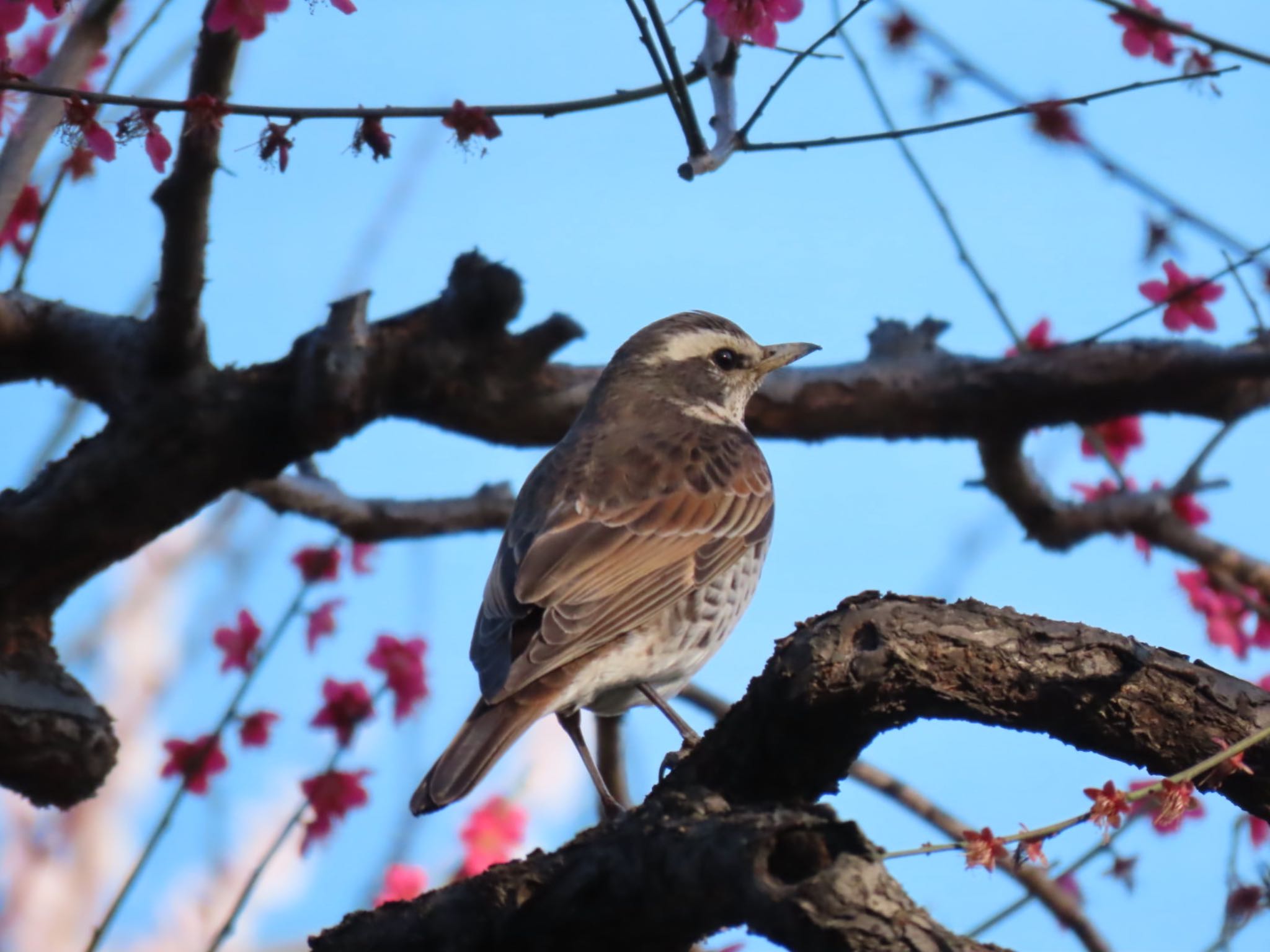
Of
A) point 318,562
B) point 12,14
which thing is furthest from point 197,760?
point 12,14

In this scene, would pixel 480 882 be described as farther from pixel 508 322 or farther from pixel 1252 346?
pixel 1252 346

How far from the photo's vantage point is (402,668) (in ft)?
23.5

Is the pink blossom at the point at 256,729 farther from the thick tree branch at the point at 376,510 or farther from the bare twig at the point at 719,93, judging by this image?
the bare twig at the point at 719,93

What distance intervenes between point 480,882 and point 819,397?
12.1 ft

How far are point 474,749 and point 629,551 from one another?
1.41 metres

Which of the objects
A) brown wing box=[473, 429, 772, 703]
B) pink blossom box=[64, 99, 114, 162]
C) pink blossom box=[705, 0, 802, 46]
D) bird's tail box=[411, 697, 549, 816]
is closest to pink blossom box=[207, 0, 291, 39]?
pink blossom box=[64, 99, 114, 162]

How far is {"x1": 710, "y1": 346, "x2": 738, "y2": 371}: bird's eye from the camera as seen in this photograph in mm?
7371

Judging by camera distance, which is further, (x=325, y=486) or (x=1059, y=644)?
(x=325, y=486)

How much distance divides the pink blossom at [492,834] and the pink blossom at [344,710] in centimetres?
107

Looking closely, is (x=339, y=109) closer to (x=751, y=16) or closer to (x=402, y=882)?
(x=751, y=16)

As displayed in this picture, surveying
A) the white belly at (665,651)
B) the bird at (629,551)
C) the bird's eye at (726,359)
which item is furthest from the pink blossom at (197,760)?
the bird's eye at (726,359)

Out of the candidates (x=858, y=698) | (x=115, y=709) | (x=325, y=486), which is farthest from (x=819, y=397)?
(x=115, y=709)

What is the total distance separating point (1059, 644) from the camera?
3.83m

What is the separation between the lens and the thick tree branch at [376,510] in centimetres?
748
